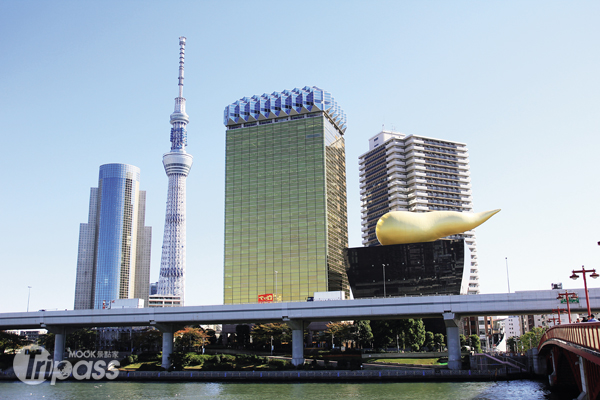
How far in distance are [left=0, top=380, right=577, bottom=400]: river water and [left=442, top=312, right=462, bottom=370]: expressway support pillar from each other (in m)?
8.92

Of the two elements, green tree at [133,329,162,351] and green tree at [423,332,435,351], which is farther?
green tree at [133,329,162,351]

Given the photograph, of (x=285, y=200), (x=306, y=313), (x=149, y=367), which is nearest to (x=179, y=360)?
(x=149, y=367)

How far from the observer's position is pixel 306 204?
567 feet

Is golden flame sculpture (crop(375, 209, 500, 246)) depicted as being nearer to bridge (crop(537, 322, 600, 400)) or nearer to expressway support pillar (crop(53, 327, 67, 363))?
bridge (crop(537, 322, 600, 400))

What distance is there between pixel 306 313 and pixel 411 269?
25.1 m

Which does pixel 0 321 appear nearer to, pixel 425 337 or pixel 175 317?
pixel 175 317

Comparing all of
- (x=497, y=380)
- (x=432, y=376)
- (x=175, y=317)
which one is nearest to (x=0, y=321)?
(x=175, y=317)

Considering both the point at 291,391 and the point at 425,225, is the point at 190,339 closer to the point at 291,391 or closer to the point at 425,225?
the point at 425,225

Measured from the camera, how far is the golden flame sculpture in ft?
333

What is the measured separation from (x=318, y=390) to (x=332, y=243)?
362 feet

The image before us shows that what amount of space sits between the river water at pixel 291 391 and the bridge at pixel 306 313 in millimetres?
13424

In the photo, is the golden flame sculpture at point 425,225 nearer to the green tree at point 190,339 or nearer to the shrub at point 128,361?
the green tree at point 190,339

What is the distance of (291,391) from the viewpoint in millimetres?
63688

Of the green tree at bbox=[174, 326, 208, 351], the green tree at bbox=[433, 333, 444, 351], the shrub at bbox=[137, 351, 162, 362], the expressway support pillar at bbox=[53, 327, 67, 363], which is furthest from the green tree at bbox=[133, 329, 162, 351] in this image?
the green tree at bbox=[433, 333, 444, 351]
